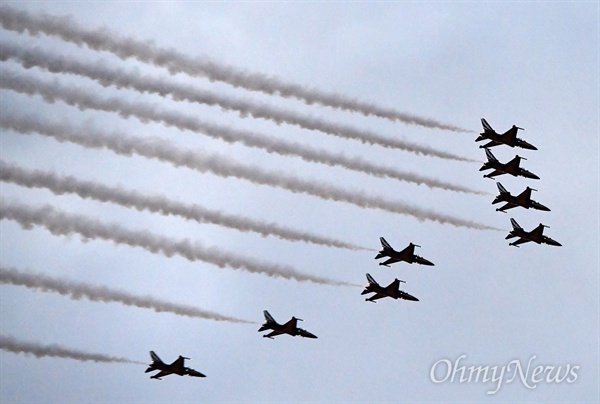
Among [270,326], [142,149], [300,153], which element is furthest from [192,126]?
Result: [270,326]

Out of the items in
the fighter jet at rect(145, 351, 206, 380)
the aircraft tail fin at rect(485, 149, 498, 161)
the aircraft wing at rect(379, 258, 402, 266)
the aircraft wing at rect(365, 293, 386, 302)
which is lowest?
the fighter jet at rect(145, 351, 206, 380)

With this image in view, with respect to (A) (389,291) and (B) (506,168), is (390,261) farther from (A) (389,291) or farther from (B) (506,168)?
(B) (506,168)

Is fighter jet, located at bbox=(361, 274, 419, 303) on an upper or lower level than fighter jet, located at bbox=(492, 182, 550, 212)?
lower

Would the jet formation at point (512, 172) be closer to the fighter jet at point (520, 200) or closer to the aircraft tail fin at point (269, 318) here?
the fighter jet at point (520, 200)

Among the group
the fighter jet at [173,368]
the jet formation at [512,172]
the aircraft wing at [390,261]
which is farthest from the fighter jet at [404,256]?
the fighter jet at [173,368]

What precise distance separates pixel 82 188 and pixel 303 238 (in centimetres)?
1217

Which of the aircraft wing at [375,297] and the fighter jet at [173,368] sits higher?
the aircraft wing at [375,297]

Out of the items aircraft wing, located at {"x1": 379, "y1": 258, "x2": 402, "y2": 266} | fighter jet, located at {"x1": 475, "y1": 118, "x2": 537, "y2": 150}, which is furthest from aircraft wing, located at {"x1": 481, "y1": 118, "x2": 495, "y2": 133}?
aircraft wing, located at {"x1": 379, "y1": 258, "x2": 402, "y2": 266}

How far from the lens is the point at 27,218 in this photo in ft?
151

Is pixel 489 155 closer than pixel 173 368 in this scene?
No

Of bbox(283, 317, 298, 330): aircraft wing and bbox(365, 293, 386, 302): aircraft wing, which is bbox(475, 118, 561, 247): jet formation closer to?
bbox(365, 293, 386, 302): aircraft wing

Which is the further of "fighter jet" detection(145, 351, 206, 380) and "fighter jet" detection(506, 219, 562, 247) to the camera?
"fighter jet" detection(506, 219, 562, 247)

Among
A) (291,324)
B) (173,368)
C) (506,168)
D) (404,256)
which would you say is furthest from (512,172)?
(173,368)

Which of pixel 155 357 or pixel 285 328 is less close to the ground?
pixel 285 328
